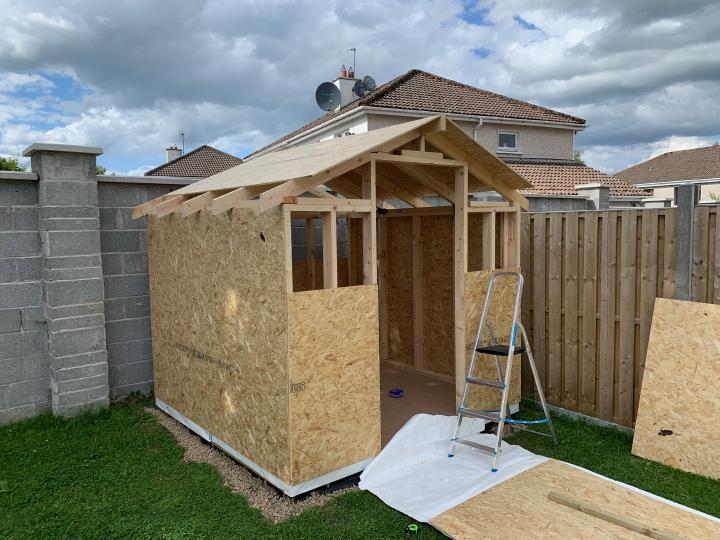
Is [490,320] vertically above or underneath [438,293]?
underneath

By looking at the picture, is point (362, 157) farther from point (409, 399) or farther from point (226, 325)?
point (409, 399)

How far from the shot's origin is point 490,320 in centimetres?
632

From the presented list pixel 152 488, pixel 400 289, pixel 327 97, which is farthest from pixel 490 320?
pixel 327 97

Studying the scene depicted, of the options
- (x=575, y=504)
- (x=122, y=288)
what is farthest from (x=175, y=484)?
(x=575, y=504)

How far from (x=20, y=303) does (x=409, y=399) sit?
186 inches

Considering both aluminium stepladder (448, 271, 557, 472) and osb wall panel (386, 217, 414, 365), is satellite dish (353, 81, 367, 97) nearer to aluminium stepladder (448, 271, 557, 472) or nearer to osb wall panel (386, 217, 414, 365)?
osb wall panel (386, 217, 414, 365)

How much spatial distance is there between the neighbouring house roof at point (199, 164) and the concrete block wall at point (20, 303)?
2119 cm

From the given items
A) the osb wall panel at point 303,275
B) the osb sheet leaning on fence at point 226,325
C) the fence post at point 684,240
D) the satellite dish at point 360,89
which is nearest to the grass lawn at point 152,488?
the osb sheet leaning on fence at point 226,325

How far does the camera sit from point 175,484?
5195mm

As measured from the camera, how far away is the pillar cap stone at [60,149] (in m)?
6.24

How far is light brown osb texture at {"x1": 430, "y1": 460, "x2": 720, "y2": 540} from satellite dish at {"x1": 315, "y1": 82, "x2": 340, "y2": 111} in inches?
700

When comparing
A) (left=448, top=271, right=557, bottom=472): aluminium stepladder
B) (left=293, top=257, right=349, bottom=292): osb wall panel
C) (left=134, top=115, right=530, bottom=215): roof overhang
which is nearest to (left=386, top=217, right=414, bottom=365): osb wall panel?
(left=293, top=257, right=349, bottom=292): osb wall panel

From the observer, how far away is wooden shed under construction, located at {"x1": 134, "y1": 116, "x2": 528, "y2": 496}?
473cm

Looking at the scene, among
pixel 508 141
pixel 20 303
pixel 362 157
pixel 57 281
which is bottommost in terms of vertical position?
pixel 20 303
